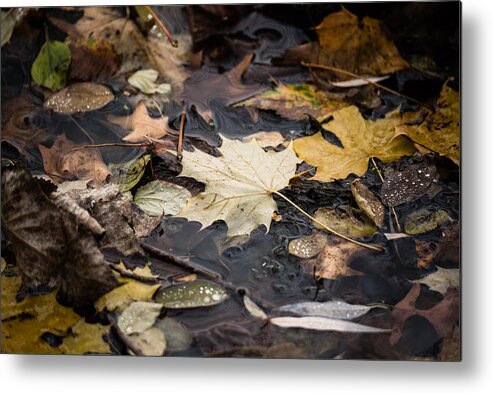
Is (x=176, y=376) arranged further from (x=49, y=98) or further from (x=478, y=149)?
(x=478, y=149)

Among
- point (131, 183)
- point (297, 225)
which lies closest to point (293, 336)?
point (297, 225)

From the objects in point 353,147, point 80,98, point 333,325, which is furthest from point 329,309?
point 80,98

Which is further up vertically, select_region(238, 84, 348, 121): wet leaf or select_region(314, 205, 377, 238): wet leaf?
select_region(238, 84, 348, 121): wet leaf

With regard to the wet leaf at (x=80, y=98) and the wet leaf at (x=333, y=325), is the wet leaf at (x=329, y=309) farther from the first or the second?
the wet leaf at (x=80, y=98)

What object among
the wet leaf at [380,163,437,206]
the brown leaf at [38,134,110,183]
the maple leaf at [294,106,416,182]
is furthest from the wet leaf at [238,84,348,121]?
→ the brown leaf at [38,134,110,183]

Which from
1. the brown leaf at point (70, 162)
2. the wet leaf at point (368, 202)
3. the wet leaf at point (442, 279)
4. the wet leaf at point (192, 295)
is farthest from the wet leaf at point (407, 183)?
the brown leaf at point (70, 162)

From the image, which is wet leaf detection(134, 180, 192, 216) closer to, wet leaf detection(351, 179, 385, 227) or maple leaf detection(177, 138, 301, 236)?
maple leaf detection(177, 138, 301, 236)
